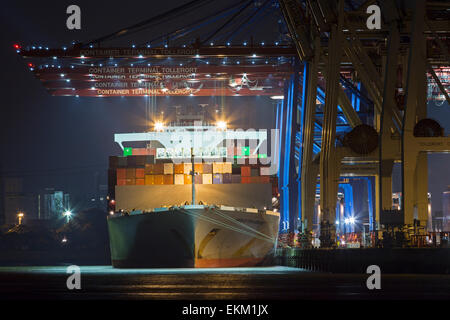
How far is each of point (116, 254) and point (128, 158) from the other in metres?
5.34

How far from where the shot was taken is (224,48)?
139 ft

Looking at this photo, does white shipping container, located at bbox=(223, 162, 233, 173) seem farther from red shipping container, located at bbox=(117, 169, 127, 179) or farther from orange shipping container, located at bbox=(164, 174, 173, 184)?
red shipping container, located at bbox=(117, 169, 127, 179)

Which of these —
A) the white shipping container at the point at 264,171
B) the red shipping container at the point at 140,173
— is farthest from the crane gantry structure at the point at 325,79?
the red shipping container at the point at 140,173

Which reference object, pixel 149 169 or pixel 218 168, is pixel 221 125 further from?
pixel 149 169

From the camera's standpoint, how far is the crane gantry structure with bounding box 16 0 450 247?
1041 inches

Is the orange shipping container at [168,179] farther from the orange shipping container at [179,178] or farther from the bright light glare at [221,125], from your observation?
the bright light glare at [221,125]

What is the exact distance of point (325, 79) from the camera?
33750 millimetres

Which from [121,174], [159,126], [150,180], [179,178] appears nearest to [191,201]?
[179,178]

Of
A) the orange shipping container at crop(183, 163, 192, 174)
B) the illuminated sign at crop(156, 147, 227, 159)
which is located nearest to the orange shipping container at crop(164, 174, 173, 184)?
the orange shipping container at crop(183, 163, 192, 174)

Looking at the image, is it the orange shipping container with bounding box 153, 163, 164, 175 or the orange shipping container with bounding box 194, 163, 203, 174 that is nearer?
the orange shipping container with bounding box 153, 163, 164, 175

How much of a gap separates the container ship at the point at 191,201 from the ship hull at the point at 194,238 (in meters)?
0.04

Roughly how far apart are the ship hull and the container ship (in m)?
0.04
